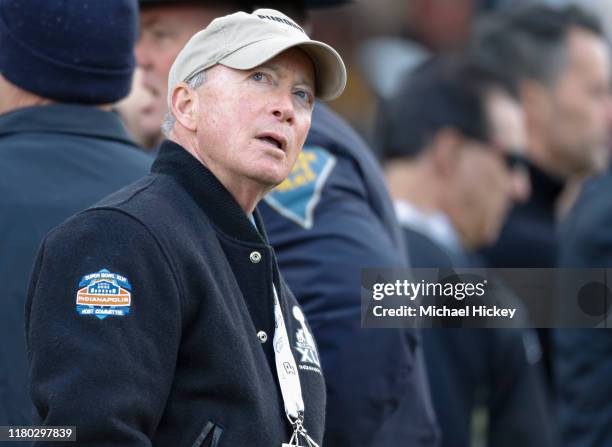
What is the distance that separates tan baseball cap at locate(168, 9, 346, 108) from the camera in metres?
2.66

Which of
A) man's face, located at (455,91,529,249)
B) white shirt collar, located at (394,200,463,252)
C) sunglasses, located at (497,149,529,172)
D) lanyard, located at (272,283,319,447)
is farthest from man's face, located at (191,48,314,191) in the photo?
sunglasses, located at (497,149,529,172)

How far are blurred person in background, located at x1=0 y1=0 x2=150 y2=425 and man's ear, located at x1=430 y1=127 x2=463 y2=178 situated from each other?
279cm

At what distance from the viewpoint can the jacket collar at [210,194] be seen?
8.78ft

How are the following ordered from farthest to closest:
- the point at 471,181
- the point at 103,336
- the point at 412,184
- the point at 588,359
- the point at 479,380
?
the point at 471,181 < the point at 412,184 < the point at 588,359 < the point at 479,380 < the point at 103,336

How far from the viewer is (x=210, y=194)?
105 inches

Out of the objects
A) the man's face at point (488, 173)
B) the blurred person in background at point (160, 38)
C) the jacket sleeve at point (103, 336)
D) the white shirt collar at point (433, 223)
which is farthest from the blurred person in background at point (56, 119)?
the man's face at point (488, 173)

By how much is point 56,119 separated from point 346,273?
0.98 m

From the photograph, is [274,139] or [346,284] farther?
[346,284]

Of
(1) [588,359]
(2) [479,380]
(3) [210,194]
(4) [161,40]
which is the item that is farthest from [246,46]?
(1) [588,359]

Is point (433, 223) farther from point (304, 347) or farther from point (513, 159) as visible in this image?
point (304, 347)

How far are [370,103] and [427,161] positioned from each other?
360 cm

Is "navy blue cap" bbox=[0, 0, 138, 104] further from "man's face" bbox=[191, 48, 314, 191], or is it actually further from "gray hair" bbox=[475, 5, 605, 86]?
"gray hair" bbox=[475, 5, 605, 86]

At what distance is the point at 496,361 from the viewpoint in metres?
5.45

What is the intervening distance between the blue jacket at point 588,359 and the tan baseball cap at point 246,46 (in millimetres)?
2974
